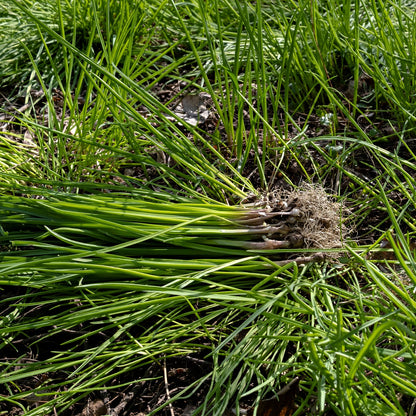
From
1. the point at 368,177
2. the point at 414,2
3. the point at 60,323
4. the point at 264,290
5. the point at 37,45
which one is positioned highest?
the point at 414,2

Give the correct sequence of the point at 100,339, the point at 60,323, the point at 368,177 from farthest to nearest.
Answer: the point at 368,177 < the point at 100,339 < the point at 60,323

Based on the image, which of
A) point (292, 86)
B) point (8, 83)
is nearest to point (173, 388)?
point (292, 86)

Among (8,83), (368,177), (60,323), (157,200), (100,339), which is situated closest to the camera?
(60,323)

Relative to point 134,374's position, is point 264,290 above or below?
above

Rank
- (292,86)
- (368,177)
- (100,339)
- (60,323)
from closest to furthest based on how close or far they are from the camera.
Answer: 1. (60,323)
2. (100,339)
3. (368,177)
4. (292,86)

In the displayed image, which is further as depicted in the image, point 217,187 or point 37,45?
point 37,45

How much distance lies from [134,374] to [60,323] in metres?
0.27

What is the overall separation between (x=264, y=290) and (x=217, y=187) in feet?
1.54

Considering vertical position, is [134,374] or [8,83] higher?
[8,83]

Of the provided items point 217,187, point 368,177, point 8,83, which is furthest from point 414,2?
point 8,83

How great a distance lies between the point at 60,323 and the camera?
5.08ft

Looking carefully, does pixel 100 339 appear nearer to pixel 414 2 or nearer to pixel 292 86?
pixel 292 86

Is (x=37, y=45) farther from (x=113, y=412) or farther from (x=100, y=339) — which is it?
(x=113, y=412)

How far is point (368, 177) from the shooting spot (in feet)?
6.67
